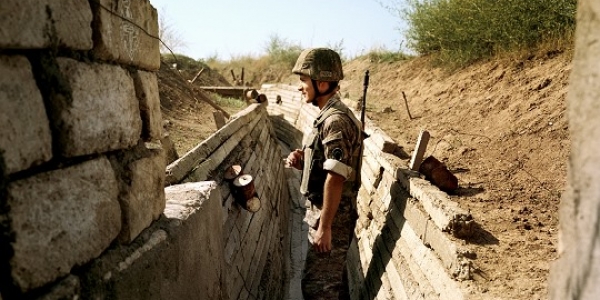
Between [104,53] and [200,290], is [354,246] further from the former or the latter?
[104,53]

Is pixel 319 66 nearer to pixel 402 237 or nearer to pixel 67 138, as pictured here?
pixel 402 237

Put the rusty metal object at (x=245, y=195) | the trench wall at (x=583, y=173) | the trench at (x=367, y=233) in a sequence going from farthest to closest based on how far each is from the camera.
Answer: the rusty metal object at (x=245, y=195), the trench at (x=367, y=233), the trench wall at (x=583, y=173)

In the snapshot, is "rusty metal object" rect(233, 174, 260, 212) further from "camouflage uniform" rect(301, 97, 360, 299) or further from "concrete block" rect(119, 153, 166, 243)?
"concrete block" rect(119, 153, 166, 243)

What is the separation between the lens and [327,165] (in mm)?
3602

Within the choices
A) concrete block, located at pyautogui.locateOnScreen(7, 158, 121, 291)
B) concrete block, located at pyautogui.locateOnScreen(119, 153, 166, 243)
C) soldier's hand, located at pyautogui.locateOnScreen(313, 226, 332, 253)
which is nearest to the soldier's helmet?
soldier's hand, located at pyautogui.locateOnScreen(313, 226, 332, 253)

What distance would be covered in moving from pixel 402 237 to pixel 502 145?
8.35 ft

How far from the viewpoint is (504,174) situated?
4617mm

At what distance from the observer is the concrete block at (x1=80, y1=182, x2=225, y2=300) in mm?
1446

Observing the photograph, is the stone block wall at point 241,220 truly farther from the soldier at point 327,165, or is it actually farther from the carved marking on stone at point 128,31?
the carved marking on stone at point 128,31

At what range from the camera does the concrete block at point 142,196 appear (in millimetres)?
1602

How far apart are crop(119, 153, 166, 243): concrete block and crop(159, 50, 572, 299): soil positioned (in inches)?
72.4

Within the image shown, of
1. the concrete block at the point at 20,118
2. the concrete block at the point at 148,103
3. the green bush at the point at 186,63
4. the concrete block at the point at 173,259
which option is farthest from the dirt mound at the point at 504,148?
the green bush at the point at 186,63

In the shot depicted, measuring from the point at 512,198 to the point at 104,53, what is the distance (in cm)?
380

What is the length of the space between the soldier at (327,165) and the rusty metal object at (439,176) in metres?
0.76
